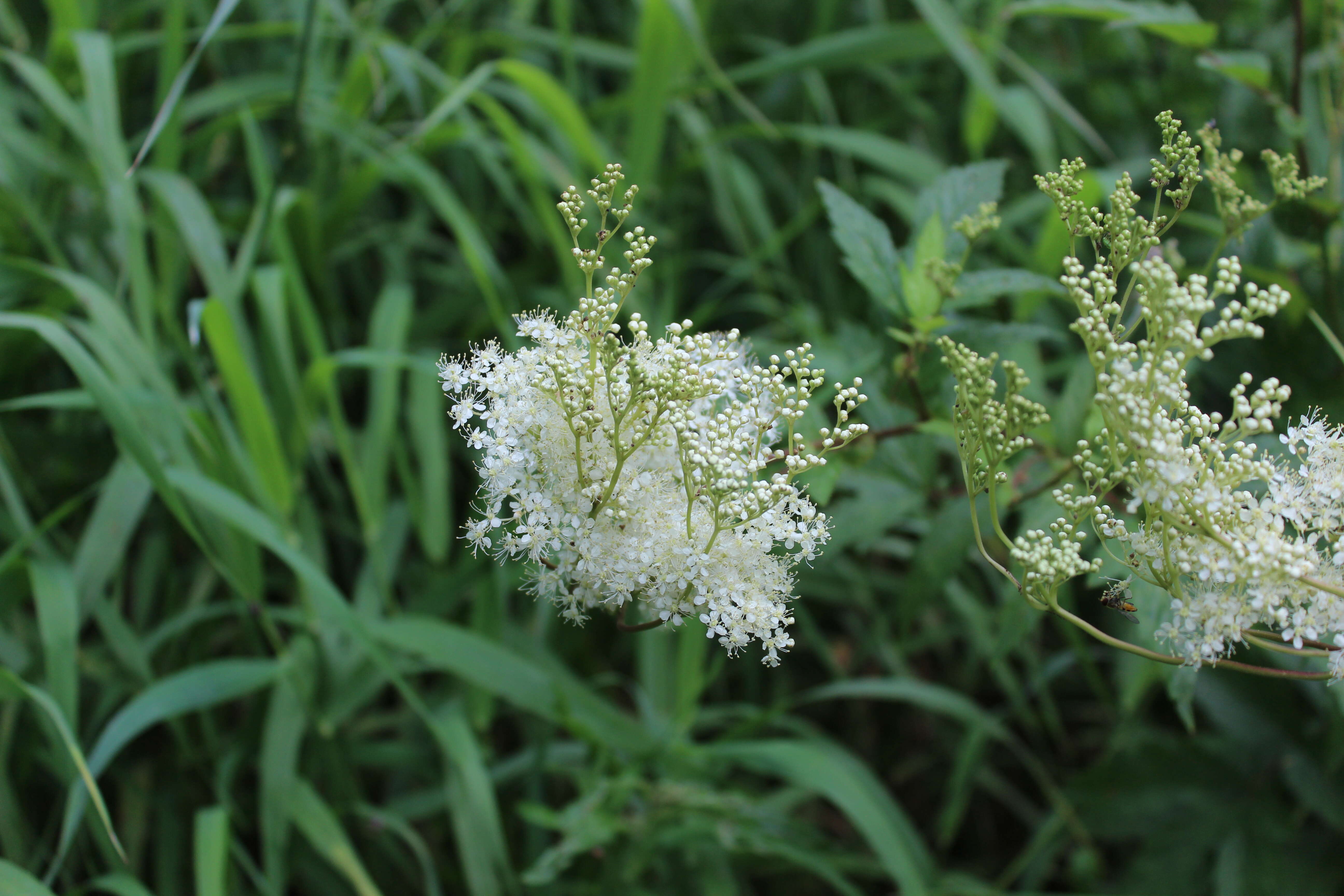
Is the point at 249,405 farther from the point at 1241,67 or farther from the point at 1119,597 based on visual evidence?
the point at 1241,67

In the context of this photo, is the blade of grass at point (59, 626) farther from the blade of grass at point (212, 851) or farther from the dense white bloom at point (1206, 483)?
the dense white bloom at point (1206, 483)

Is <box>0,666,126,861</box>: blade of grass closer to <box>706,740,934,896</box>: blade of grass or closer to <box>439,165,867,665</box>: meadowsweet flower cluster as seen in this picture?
<box>439,165,867,665</box>: meadowsweet flower cluster

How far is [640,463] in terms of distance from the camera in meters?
1.26

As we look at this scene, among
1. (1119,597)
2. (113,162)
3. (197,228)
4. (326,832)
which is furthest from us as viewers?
(197,228)

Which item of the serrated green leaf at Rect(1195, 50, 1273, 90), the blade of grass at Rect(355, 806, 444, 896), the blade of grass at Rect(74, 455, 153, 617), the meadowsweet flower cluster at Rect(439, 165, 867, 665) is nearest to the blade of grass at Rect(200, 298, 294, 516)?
the blade of grass at Rect(74, 455, 153, 617)

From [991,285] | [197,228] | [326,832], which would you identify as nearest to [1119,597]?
[991,285]

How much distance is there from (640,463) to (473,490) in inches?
67.4

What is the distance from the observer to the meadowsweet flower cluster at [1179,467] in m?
1.10

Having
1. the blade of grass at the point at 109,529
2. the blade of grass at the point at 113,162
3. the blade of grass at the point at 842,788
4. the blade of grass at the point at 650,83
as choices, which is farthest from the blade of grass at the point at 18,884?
the blade of grass at the point at 650,83

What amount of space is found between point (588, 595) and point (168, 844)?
1.81m

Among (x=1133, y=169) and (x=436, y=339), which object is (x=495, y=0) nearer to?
(x=436, y=339)

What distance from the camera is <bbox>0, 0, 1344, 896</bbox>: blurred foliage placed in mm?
2090

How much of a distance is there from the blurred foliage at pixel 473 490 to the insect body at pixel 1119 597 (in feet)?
0.73

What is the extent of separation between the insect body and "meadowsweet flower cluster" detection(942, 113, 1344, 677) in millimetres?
35
